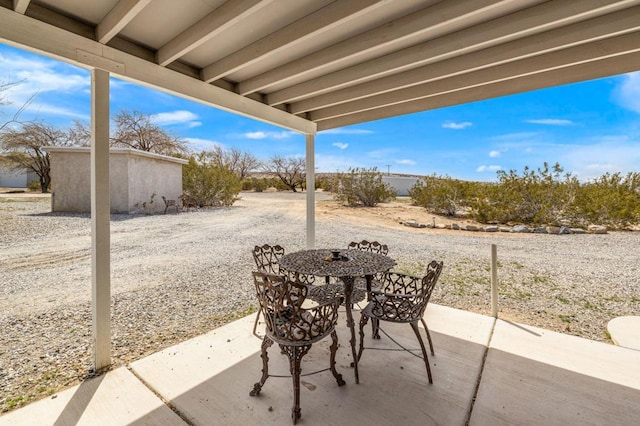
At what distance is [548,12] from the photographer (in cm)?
174

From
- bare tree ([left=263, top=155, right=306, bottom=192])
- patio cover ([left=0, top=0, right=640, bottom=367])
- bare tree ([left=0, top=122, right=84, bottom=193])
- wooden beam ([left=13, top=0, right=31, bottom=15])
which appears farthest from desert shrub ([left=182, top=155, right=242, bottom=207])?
bare tree ([left=263, top=155, right=306, bottom=192])

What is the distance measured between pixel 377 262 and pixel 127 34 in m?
2.60

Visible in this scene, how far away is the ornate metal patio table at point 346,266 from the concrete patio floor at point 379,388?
1.12ft

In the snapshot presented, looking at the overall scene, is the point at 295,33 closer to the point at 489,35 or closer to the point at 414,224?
the point at 489,35

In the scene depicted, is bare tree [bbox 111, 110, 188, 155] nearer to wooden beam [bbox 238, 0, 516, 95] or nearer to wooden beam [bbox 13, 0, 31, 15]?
wooden beam [bbox 238, 0, 516, 95]

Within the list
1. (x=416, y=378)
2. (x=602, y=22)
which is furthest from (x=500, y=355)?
(x=602, y=22)

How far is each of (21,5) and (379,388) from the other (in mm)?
3219

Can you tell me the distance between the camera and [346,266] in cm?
228

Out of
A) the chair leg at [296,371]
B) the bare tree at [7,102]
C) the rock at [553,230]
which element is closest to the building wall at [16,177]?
the bare tree at [7,102]

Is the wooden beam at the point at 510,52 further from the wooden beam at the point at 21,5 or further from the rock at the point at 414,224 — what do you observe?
the rock at the point at 414,224

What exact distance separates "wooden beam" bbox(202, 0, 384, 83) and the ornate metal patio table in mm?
1634

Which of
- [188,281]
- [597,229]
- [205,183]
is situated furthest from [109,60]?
[205,183]

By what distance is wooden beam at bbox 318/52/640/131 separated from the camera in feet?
7.39

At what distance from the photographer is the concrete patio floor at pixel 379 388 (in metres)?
1.75
